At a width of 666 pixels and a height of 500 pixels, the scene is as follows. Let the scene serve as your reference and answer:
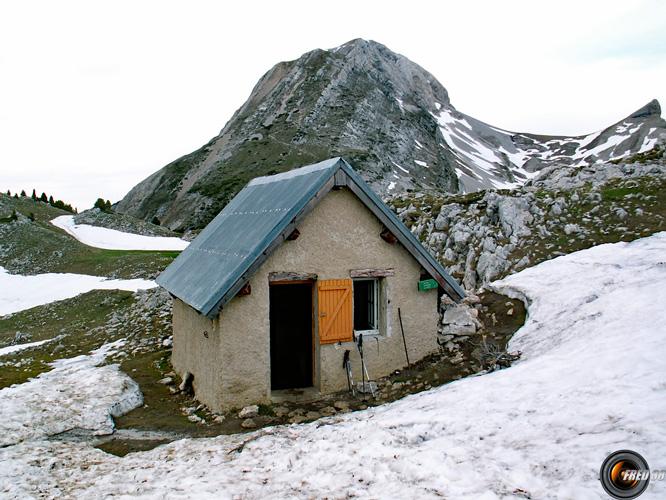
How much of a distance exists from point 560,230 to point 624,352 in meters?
18.3

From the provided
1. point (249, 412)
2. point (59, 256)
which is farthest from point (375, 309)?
point (59, 256)

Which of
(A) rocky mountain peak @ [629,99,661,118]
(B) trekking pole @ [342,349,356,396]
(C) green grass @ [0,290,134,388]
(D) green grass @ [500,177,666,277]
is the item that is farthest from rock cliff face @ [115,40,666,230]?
(B) trekking pole @ [342,349,356,396]

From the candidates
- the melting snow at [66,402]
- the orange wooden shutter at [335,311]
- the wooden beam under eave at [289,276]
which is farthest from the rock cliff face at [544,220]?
the melting snow at [66,402]

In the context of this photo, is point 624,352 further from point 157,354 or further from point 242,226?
point 157,354

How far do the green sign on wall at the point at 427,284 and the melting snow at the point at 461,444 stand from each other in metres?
2.93

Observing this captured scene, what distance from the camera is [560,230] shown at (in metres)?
25.9

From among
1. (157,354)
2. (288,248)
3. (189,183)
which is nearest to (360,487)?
(288,248)

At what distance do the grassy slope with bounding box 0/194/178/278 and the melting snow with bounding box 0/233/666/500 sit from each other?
917 inches

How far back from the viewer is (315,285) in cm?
1270

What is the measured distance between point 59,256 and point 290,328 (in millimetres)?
35162

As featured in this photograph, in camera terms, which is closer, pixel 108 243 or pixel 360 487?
pixel 360 487

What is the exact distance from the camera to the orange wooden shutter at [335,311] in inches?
499

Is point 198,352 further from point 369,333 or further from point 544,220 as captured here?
point 544,220

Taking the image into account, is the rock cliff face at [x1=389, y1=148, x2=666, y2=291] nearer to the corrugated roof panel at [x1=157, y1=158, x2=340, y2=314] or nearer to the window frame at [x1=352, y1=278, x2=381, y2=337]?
the window frame at [x1=352, y1=278, x2=381, y2=337]
